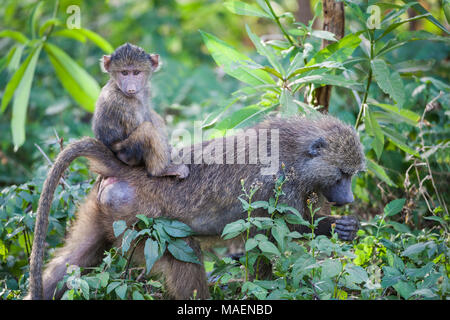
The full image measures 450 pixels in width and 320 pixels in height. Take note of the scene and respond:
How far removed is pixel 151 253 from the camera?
3.32m

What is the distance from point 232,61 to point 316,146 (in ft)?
3.27

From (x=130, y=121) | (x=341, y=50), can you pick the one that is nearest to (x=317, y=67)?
(x=341, y=50)

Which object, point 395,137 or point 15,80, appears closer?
point 395,137

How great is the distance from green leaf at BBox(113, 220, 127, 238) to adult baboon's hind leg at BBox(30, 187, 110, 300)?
0.44 meters

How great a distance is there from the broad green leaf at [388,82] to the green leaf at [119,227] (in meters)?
2.12

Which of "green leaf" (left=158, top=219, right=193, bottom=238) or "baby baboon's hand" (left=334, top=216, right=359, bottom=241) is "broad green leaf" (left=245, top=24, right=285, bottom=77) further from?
"green leaf" (left=158, top=219, right=193, bottom=238)

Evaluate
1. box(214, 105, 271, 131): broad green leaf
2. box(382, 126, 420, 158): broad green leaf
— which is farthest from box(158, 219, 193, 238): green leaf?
box(382, 126, 420, 158): broad green leaf

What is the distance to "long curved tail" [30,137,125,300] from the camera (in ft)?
10.8

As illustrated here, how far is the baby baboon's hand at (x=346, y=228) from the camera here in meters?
3.75

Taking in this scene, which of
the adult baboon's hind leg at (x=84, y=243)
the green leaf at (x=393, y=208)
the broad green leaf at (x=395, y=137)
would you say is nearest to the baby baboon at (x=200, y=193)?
the adult baboon's hind leg at (x=84, y=243)

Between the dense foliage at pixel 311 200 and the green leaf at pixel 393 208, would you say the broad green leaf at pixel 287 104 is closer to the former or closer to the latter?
the dense foliage at pixel 311 200

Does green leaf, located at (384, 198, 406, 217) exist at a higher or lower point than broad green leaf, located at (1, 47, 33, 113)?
lower

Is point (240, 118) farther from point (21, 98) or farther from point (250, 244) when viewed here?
point (21, 98)

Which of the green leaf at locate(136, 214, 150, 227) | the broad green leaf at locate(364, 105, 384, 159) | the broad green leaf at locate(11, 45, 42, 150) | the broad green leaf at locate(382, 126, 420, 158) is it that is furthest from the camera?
the broad green leaf at locate(11, 45, 42, 150)
